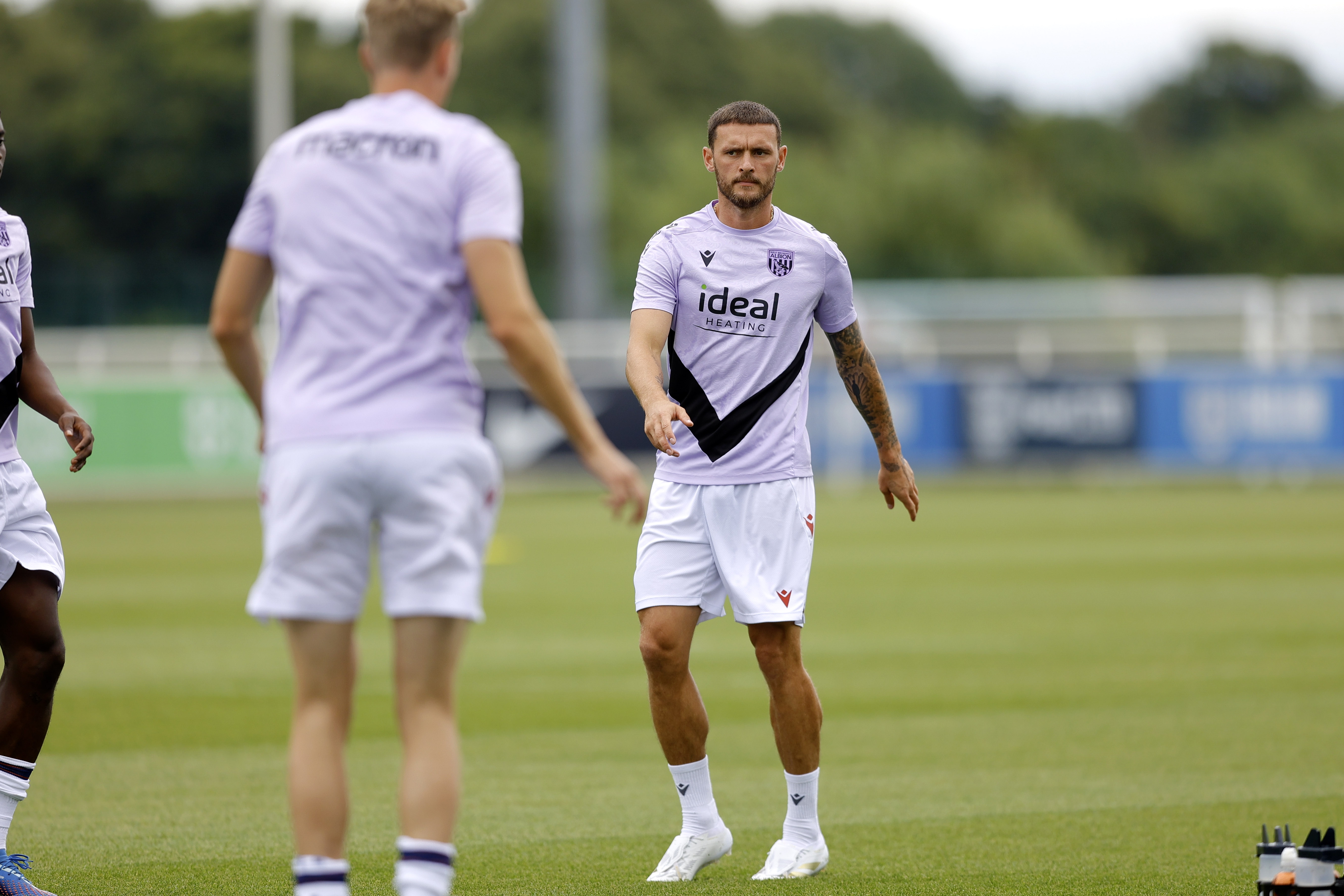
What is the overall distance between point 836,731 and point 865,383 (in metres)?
3.12

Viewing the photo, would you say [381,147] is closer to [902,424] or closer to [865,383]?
[865,383]

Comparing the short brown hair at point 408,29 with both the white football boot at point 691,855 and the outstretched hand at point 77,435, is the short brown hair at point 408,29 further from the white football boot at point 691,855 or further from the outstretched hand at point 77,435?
the white football boot at point 691,855

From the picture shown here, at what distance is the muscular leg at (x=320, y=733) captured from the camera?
13.2ft

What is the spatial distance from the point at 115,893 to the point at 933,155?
57235 mm

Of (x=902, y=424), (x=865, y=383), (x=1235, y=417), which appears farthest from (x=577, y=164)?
(x=865, y=383)

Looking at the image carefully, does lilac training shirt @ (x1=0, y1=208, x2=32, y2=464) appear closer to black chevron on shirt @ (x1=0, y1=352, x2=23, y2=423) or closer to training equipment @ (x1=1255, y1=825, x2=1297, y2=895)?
black chevron on shirt @ (x1=0, y1=352, x2=23, y2=423)

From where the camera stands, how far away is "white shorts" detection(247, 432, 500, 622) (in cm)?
400

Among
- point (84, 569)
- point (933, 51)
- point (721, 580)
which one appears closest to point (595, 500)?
point (84, 569)

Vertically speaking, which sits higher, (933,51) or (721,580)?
(933,51)

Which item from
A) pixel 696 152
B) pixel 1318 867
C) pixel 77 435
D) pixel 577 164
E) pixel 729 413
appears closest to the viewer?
pixel 1318 867

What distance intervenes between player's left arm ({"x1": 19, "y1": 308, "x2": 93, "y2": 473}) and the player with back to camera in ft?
5.56

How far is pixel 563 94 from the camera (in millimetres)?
31844

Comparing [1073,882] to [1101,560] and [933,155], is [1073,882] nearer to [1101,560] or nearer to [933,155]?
[1101,560]

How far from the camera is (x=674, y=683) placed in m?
5.84
